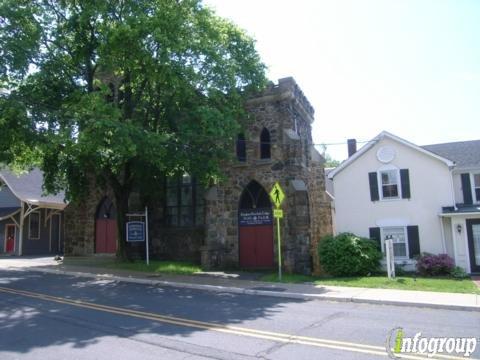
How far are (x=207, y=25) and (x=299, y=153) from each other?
705 cm

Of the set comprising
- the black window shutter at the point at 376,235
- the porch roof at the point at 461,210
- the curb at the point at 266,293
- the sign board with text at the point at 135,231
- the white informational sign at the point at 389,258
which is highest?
the porch roof at the point at 461,210

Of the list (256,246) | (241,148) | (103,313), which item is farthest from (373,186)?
(103,313)

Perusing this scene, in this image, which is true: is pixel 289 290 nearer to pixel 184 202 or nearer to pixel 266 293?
pixel 266 293

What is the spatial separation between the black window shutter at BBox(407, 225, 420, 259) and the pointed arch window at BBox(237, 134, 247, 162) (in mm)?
8556

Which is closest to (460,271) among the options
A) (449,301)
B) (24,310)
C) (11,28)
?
(449,301)

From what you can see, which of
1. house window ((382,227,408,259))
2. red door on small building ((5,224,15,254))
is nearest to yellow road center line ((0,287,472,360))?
house window ((382,227,408,259))

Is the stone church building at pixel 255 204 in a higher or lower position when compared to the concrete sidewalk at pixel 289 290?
higher

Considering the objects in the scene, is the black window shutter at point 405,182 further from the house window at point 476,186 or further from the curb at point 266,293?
the curb at point 266,293

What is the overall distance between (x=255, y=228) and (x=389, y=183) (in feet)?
22.2

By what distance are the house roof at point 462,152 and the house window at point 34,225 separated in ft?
91.6

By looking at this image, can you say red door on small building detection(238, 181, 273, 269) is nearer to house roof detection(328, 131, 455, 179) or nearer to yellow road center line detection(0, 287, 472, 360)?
house roof detection(328, 131, 455, 179)

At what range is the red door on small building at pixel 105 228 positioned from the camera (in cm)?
2728

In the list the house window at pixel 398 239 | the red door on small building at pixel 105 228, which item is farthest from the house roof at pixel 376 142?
the red door on small building at pixel 105 228

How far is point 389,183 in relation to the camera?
803 inches
